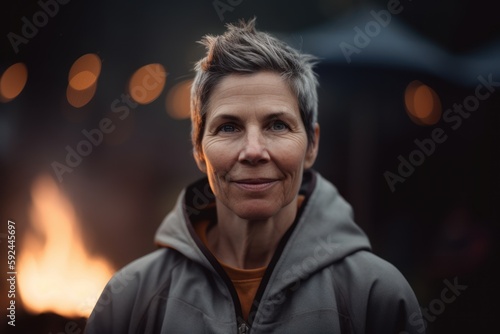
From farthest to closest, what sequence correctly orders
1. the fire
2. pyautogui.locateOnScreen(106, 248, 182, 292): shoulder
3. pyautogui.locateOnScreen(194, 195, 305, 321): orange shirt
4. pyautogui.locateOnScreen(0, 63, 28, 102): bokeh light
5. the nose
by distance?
pyautogui.locateOnScreen(0, 63, 28, 102): bokeh light < the fire < pyautogui.locateOnScreen(106, 248, 182, 292): shoulder < pyautogui.locateOnScreen(194, 195, 305, 321): orange shirt < the nose

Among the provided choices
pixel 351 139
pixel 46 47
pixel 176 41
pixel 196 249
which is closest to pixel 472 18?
pixel 351 139

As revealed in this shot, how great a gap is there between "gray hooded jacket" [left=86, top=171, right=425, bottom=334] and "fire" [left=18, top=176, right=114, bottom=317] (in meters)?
1.76

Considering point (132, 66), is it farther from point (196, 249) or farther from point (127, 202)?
point (196, 249)

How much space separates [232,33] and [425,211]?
12.4 feet

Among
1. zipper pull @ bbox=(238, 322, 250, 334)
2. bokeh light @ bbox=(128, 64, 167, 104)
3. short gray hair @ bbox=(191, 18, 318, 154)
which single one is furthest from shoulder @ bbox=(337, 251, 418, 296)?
bokeh light @ bbox=(128, 64, 167, 104)

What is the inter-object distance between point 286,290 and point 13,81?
4.26 m

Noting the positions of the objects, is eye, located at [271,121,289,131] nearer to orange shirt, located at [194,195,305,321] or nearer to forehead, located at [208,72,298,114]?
forehead, located at [208,72,298,114]

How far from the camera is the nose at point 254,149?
2443mm

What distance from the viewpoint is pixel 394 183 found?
574cm

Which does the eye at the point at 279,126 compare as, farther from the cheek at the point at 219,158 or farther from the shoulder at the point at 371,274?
the shoulder at the point at 371,274

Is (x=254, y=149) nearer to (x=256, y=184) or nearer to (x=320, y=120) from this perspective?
(x=256, y=184)

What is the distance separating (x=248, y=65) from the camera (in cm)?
258

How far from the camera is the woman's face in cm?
251

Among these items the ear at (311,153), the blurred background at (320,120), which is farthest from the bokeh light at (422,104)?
the ear at (311,153)
